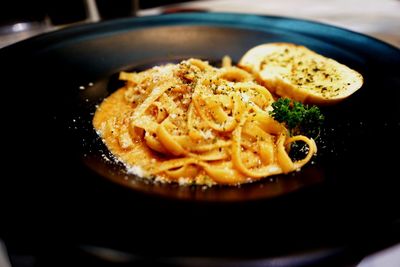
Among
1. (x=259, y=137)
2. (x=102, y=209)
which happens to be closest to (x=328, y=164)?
(x=259, y=137)

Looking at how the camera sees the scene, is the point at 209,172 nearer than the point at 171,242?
No

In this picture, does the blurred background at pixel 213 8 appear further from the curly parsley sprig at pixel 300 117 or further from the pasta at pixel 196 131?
the curly parsley sprig at pixel 300 117

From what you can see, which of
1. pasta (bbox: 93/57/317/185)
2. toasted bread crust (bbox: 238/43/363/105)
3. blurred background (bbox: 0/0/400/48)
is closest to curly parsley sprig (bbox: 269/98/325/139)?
pasta (bbox: 93/57/317/185)

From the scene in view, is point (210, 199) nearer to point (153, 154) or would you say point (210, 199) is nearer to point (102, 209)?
point (102, 209)

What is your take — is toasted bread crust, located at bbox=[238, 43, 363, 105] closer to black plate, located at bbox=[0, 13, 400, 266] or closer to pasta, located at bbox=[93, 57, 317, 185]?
black plate, located at bbox=[0, 13, 400, 266]

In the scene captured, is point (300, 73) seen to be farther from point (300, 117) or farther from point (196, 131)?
point (196, 131)

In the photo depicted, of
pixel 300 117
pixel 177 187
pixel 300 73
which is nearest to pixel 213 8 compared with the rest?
pixel 300 73

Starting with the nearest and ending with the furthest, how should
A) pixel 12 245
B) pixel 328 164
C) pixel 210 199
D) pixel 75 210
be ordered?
pixel 12 245 < pixel 75 210 < pixel 210 199 < pixel 328 164
